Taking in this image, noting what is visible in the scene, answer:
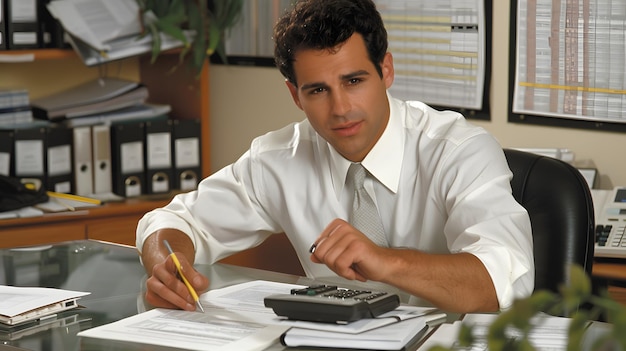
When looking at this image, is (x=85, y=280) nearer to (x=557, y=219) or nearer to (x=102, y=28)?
(x=557, y=219)

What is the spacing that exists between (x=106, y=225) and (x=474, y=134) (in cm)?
183

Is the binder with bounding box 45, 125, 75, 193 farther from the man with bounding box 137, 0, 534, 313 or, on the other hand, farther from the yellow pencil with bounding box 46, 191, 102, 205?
the man with bounding box 137, 0, 534, 313

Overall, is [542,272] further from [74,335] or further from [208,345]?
[74,335]

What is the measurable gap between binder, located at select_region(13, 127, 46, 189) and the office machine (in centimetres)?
192

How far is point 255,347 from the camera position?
1232 mm

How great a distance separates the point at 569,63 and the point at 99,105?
5.64 feet

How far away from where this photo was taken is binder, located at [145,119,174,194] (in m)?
3.55

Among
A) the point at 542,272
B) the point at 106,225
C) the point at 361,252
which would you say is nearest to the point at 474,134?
the point at 542,272

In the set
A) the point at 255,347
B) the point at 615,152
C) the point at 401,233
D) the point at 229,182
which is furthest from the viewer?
the point at 615,152

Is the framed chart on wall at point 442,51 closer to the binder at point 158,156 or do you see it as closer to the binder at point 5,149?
the binder at point 158,156

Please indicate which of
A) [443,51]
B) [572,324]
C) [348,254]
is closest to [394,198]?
[348,254]

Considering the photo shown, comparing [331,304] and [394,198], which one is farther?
[394,198]

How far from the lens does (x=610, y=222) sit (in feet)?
7.63

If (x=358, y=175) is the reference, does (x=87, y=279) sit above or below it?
below
